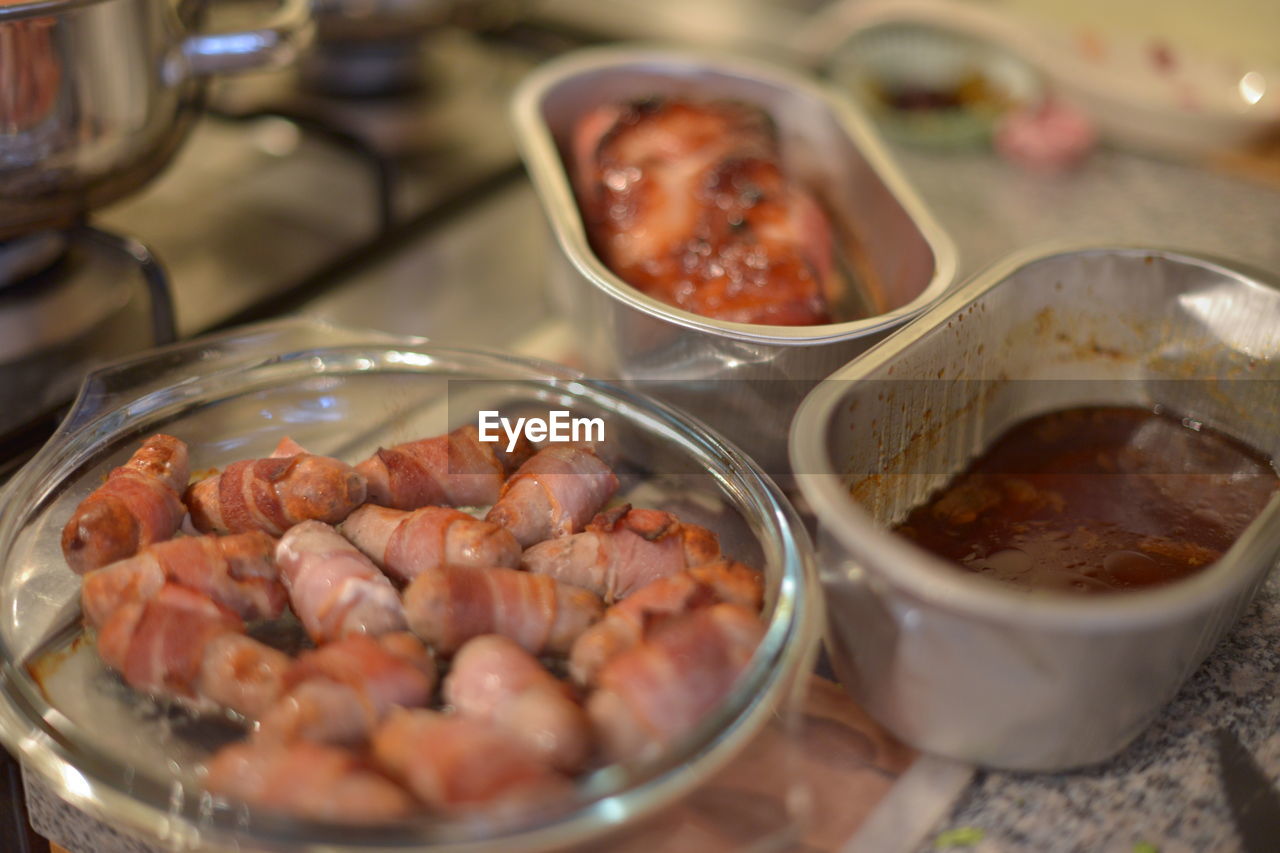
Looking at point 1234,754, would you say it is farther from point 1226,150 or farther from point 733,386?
point 1226,150

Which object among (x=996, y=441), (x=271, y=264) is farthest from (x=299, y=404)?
(x=996, y=441)

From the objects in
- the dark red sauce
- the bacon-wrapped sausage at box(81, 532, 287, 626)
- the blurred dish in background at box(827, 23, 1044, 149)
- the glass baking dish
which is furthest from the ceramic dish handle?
the blurred dish in background at box(827, 23, 1044, 149)

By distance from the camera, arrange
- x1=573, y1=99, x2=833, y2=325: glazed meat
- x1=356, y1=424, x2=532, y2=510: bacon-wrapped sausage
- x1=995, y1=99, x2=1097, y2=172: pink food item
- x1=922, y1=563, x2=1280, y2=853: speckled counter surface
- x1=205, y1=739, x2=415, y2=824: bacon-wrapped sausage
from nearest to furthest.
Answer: x1=205, y1=739, x2=415, y2=824: bacon-wrapped sausage, x1=922, y1=563, x2=1280, y2=853: speckled counter surface, x1=356, y1=424, x2=532, y2=510: bacon-wrapped sausage, x1=573, y1=99, x2=833, y2=325: glazed meat, x1=995, y1=99, x2=1097, y2=172: pink food item

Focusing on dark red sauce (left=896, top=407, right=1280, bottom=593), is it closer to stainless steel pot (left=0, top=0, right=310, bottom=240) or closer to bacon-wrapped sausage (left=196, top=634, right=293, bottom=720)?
bacon-wrapped sausage (left=196, top=634, right=293, bottom=720)

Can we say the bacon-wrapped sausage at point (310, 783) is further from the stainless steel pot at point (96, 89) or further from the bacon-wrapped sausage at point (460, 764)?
the stainless steel pot at point (96, 89)

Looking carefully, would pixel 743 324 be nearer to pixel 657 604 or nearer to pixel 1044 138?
pixel 657 604

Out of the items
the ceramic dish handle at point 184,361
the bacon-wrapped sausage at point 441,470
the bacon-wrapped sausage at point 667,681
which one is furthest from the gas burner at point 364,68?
the bacon-wrapped sausage at point 667,681
